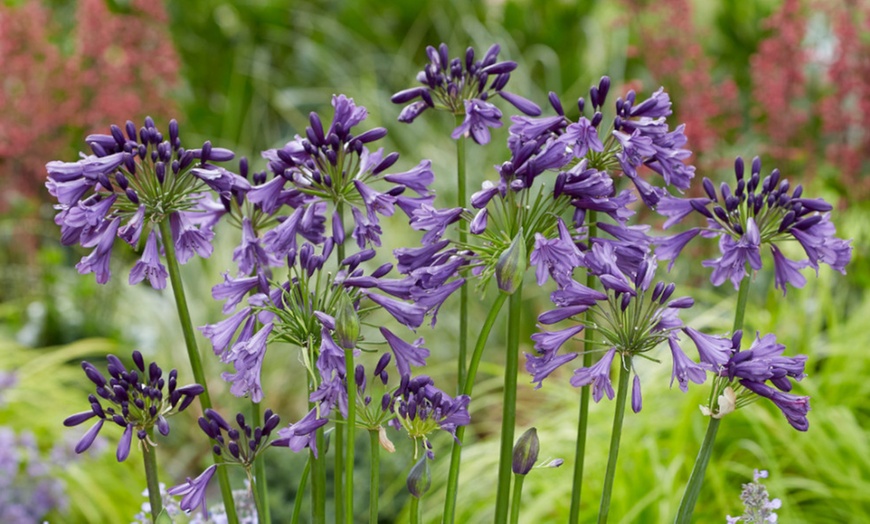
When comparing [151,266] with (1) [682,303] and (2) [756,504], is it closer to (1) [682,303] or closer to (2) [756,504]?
(1) [682,303]

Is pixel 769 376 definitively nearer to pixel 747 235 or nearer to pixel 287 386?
pixel 747 235

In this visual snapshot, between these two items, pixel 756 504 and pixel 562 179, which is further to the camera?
pixel 756 504

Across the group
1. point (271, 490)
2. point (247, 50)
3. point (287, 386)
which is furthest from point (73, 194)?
point (247, 50)

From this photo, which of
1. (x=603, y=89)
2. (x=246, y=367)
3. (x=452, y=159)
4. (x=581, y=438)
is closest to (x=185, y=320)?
(x=246, y=367)

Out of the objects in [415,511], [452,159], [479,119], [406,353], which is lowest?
[415,511]

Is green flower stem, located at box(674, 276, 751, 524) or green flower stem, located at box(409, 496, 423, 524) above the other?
green flower stem, located at box(674, 276, 751, 524)

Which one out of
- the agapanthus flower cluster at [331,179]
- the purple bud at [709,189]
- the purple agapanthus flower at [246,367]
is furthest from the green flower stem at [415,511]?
the purple bud at [709,189]

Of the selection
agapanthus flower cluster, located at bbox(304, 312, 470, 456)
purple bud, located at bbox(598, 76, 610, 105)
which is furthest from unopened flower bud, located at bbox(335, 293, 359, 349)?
purple bud, located at bbox(598, 76, 610, 105)

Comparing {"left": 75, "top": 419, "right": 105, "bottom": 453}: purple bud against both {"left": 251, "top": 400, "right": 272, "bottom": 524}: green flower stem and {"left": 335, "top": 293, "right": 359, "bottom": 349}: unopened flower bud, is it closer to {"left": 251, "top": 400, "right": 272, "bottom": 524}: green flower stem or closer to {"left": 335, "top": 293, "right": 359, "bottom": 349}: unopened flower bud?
{"left": 251, "top": 400, "right": 272, "bottom": 524}: green flower stem
